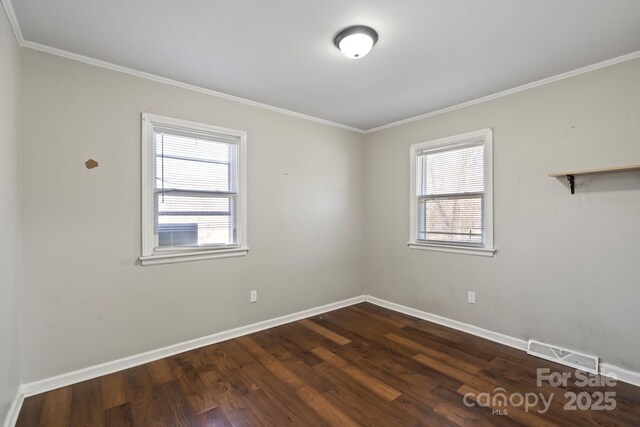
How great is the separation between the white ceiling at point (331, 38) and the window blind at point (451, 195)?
73cm

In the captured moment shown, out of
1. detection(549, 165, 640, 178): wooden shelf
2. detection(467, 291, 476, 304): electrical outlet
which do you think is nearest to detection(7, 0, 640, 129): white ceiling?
detection(549, 165, 640, 178): wooden shelf

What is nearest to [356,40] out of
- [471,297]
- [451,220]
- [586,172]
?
[586,172]

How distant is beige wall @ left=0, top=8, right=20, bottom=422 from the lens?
5.54 feet

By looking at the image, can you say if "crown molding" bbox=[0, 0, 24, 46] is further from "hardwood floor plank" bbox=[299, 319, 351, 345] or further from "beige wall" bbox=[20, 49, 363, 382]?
"hardwood floor plank" bbox=[299, 319, 351, 345]

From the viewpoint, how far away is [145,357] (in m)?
2.62

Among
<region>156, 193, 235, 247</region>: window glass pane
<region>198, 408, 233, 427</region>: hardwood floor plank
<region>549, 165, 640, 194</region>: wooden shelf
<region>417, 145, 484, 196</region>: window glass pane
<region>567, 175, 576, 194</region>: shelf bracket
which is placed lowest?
<region>198, 408, 233, 427</region>: hardwood floor plank

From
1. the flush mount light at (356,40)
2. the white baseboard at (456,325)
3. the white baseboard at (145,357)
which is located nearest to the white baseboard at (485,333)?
the white baseboard at (456,325)

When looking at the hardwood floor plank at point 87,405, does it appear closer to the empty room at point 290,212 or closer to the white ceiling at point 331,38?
the empty room at point 290,212

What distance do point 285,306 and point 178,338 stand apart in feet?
3.88

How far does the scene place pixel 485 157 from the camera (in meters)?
3.13

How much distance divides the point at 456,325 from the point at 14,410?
12.2ft

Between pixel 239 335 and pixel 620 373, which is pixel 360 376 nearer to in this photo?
pixel 239 335

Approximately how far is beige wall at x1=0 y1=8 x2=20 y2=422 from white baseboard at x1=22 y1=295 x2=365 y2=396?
192 mm

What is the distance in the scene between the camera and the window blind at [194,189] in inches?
109
